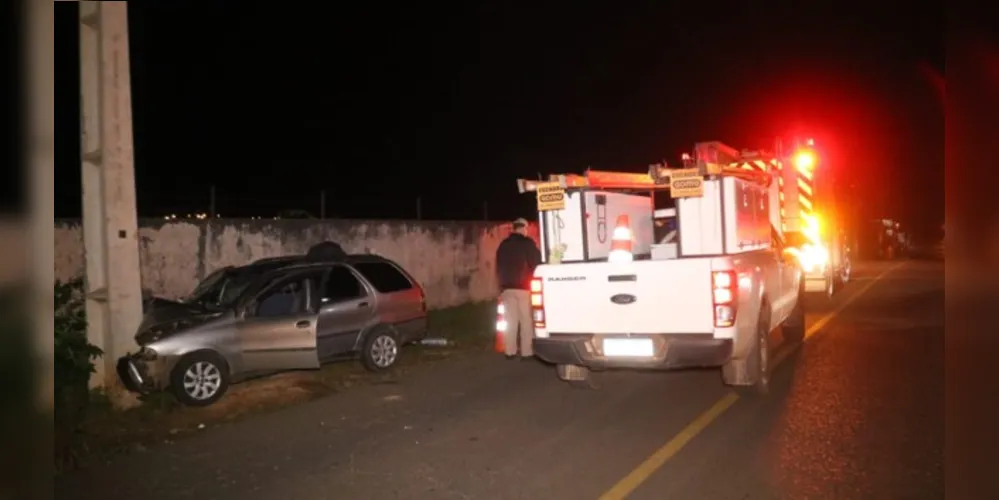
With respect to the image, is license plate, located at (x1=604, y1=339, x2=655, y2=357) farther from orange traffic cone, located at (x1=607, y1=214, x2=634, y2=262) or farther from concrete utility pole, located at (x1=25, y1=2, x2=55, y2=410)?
concrete utility pole, located at (x1=25, y1=2, x2=55, y2=410)

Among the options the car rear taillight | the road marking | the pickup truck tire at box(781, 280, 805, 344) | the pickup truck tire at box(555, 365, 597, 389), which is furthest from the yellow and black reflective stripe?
the pickup truck tire at box(555, 365, 597, 389)

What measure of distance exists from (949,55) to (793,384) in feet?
16.9

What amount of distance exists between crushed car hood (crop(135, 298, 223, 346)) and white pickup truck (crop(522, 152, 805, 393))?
3655mm

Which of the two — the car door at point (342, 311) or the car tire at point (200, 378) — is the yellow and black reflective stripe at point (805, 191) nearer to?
the car door at point (342, 311)

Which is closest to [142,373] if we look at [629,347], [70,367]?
[70,367]

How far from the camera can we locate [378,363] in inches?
398

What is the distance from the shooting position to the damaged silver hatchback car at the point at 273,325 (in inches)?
325

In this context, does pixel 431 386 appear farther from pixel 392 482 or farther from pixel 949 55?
pixel 949 55

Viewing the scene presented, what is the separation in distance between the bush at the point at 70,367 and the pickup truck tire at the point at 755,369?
19.3 ft

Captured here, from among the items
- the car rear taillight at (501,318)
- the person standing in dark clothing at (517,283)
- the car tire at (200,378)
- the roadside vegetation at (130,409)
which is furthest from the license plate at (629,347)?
the car tire at (200,378)

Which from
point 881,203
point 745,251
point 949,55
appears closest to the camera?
point 949,55

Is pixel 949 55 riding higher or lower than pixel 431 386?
higher

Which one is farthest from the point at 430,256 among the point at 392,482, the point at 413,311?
the point at 392,482

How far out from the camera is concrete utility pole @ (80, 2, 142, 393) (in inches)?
323
